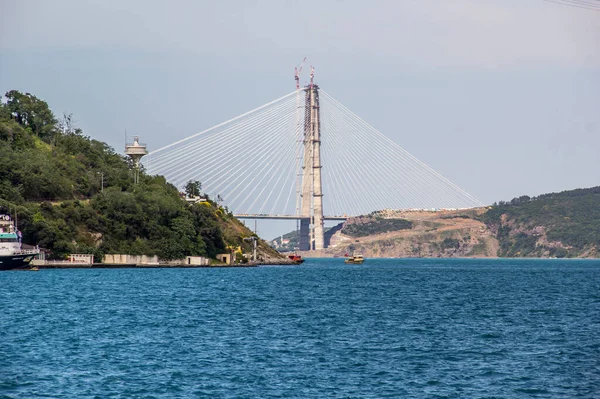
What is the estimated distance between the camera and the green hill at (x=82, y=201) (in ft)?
394

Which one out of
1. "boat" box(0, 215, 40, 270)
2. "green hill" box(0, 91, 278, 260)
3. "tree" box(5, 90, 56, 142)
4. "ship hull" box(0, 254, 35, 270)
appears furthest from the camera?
"tree" box(5, 90, 56, 142)

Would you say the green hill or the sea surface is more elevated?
the green hill

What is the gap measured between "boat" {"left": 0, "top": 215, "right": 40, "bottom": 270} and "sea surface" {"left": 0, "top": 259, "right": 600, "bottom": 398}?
102 feet

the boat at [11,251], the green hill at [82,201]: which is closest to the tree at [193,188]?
the green hill at [82,201]

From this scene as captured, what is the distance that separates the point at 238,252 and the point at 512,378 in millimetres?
117380

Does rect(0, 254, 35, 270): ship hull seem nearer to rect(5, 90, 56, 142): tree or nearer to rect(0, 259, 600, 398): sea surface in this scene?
rect(0, 259, 600, 398): sea surface

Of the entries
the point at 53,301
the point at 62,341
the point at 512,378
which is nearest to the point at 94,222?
the point at 53,301

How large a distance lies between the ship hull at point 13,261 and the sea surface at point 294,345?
3093 cm

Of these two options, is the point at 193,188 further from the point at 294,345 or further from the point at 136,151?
the point at 294,345

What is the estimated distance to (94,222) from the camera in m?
125

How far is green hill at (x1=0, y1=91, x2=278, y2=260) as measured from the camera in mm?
120188

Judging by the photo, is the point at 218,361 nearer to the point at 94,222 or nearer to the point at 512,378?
the point at 512,378

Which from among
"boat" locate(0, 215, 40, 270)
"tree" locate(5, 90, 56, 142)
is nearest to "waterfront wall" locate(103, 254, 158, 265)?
"boat" locate(0, 215, 40, 270)

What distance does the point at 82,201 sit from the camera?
13300 cm
